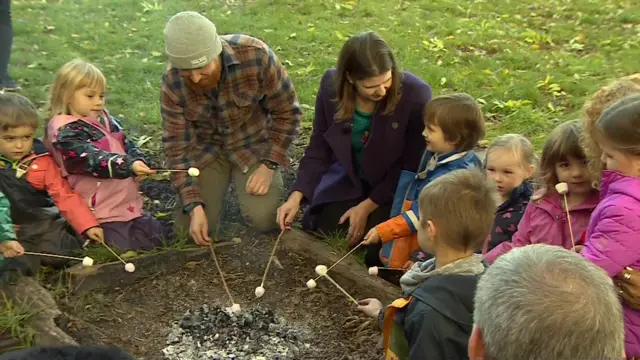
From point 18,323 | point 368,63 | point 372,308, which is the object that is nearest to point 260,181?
point 368,63

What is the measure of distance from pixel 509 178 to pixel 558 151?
38 centimetres

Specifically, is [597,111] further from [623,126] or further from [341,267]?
[341,267]

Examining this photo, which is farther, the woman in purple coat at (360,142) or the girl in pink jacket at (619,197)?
the woman in purple coat at (360,142)

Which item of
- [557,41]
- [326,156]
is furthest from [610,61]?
[326,156]

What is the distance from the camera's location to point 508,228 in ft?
11.8

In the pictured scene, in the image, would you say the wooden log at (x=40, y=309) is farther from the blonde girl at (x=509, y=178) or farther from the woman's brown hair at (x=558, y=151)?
the woman's brown hair at (x=558, y=151)

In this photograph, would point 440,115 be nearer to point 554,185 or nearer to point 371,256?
point 554,185

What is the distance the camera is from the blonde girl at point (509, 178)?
3529mm

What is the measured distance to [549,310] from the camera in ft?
5.36

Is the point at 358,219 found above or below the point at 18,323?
above

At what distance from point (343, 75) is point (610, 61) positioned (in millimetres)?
4514

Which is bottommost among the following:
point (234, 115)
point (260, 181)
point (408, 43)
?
point (408, 43)

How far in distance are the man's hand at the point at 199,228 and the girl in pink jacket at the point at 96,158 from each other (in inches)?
9.8

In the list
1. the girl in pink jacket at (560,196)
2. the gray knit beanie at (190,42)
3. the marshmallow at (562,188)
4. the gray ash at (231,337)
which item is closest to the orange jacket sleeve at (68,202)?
the gray ash at (231,337)
